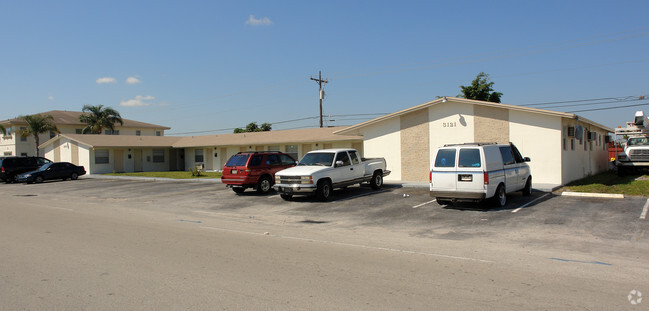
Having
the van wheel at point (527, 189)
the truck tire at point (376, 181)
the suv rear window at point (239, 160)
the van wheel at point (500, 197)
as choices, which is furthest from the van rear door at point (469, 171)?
the suv rear window at point (239, 160)

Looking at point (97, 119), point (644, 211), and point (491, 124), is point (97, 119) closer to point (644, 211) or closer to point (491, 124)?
point (491, 124)

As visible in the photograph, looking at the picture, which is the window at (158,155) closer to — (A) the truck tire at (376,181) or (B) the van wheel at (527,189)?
(A) the truck tire at (376,181)

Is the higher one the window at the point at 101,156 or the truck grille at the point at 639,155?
the window at the point at 101,156

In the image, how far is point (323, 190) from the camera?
15.9 m

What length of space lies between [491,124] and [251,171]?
1047 centimetres

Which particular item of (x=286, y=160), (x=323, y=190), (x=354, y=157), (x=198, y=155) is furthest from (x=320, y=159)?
(x=198, y=155)

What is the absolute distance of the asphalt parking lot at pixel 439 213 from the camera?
31.5 ft

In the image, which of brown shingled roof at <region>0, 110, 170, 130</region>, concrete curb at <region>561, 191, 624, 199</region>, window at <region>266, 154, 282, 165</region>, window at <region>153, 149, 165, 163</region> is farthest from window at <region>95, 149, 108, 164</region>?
concrete curb at <region>561, 191, 624, 199</region>

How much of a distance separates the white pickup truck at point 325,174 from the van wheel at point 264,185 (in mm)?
1872

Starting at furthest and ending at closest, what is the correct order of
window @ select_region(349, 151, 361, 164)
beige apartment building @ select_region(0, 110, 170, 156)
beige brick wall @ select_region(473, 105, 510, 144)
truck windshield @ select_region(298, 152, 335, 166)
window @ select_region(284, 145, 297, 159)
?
beige apartment building @ select_region(0, 110, 170, 156), window @ select_region(284, 145, 297, 159), beige brick wall @ select_region(473, 105, 510, 144), window @ select_region(349, 151, 361, 164), truck windshield @ select_region(298, 152, 335, 166)

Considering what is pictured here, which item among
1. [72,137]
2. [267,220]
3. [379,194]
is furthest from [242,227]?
[72,137]

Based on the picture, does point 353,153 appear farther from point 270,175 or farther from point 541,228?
point 541,228

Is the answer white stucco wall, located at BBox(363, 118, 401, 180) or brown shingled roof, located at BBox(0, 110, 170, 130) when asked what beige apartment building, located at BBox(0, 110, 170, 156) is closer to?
brown shingled roof, located at BBox(0, 110, 170, 130)

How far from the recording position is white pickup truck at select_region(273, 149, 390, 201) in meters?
→ 15.6
